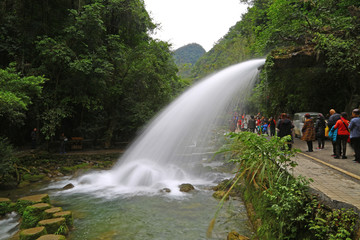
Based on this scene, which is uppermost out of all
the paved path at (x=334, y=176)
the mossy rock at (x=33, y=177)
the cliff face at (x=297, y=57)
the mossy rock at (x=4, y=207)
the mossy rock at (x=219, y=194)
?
the cliff face at (x=297, y=57)

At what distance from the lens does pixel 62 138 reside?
19.6 m

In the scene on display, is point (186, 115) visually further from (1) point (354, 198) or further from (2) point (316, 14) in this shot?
(2) point (316, 14)

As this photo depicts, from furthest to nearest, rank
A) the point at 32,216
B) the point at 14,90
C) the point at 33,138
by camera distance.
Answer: the point at 33,138, the point at 14,90, the point at 32,216

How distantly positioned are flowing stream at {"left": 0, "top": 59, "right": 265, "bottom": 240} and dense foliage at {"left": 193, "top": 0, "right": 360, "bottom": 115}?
2.41 m

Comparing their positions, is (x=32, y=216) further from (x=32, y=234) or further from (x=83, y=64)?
(x=83, y=64)

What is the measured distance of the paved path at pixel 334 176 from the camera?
4675 millimetres

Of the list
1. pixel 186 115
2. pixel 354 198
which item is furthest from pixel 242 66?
pixel 354 198

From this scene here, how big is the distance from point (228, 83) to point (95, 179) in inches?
398

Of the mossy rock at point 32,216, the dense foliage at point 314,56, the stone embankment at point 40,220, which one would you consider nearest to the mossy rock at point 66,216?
the stone embankment at point 40,220

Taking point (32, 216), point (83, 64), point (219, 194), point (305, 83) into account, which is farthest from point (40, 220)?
point (305, 83)

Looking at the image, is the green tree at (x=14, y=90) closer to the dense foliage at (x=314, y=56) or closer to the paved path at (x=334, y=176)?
the paved path at (x=334, y=176)

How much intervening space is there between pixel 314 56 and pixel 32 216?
15569 millimetres

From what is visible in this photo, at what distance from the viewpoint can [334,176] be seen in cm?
662

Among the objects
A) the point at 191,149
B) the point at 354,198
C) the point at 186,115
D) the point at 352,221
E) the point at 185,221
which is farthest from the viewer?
the point at 191,149
